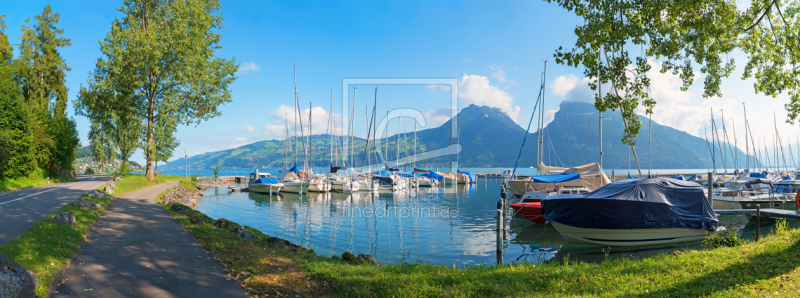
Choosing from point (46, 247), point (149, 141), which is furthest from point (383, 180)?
point (46, 247)

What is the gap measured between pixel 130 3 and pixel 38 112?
Answer: 12.5 metres

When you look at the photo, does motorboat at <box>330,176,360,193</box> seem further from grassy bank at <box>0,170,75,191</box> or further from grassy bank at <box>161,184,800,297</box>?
grassy bank at <box>161,184,800,297</box>

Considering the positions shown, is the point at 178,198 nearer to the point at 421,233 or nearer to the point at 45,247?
the point at 421,233

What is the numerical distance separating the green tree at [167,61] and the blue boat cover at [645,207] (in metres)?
29.6

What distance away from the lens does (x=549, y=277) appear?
8.15 meters

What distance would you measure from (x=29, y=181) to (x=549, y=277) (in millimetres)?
37733

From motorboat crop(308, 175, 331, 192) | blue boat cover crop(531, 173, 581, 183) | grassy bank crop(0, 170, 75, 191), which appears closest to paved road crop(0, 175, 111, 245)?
grassy bank crop(0, 170, 75, 191)

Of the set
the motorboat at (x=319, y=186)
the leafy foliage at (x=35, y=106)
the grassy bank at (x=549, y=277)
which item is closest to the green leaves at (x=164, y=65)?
the leafy foliage at (x=35, y=106)

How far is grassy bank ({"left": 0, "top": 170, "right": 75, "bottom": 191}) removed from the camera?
24453 mm

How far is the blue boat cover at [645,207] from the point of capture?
1450 centimetres

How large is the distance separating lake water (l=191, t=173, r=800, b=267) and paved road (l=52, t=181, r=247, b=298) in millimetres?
5608

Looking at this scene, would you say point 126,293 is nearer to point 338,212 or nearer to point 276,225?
point 276,225

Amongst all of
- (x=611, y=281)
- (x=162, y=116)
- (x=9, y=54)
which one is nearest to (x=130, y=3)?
(x=9, y=54)

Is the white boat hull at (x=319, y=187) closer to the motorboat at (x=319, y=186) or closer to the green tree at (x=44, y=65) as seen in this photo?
the motorboat at (x=319, y=186)
